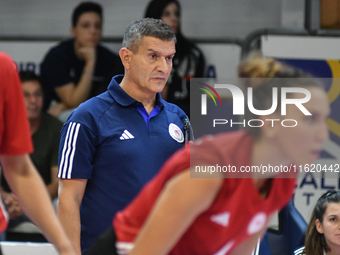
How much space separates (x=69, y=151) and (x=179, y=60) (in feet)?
6.73

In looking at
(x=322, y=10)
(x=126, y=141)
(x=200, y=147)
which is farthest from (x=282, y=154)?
(x=322, y=10)

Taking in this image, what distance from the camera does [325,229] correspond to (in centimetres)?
301

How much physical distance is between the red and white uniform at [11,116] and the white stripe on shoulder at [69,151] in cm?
63

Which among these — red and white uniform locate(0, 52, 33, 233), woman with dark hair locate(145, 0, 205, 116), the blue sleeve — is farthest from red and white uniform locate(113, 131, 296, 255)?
woman with dark hair locate(145, 0, 205, 116)

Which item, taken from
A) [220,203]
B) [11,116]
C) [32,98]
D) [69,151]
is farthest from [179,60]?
[220,203]

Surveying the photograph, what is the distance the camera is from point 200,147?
1.20 metres

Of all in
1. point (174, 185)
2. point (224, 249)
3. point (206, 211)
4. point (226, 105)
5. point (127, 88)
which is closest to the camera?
point (174, 185)

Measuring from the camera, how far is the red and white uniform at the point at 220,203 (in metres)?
1.19

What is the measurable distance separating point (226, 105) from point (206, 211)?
227 cm

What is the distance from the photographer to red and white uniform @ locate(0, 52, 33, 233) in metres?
1.34

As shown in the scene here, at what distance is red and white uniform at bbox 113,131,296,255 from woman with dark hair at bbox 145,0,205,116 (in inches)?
96.8

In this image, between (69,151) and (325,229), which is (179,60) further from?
(69,151)

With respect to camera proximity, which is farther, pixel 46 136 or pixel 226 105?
pixel 46 136

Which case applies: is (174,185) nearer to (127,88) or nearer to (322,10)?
(127,88)
